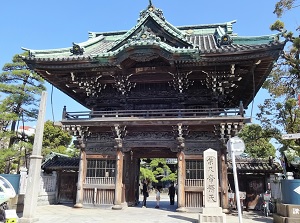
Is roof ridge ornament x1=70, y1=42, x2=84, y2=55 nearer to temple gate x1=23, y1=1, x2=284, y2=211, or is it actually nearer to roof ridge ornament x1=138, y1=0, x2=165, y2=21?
temple gate x1=23, y1=1, x2=284, y2=211

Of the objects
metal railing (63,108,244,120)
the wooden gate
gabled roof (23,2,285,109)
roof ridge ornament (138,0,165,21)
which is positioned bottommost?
the wooden gate

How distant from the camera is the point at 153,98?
55.3 ft

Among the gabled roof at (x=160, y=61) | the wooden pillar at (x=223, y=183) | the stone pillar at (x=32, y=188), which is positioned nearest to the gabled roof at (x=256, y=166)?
the wooden pillar at (x=223, y=183)

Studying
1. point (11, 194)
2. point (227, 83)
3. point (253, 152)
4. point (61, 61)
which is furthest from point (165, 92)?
point (253, 152)

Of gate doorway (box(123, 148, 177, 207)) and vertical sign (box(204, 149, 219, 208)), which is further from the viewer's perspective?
gate doorway (box(123, 148, 177, 207))

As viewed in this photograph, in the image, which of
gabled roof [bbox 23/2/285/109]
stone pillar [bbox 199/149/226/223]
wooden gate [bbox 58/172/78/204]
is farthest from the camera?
wooden gate [bbox 58/172/78/204]

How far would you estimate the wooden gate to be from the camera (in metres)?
19.7

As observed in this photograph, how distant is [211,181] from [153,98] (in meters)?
6.84

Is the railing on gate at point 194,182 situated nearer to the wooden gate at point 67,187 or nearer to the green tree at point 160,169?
the wooden gate at point 67,187

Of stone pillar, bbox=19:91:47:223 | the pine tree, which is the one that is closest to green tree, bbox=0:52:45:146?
the pine tree

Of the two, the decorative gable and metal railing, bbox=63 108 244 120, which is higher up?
the decorative gable

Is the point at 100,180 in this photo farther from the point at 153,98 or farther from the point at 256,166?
the point at 256,166

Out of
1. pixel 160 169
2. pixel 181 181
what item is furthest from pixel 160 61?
pixel 160 169

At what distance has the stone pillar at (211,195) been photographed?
10969 mm
